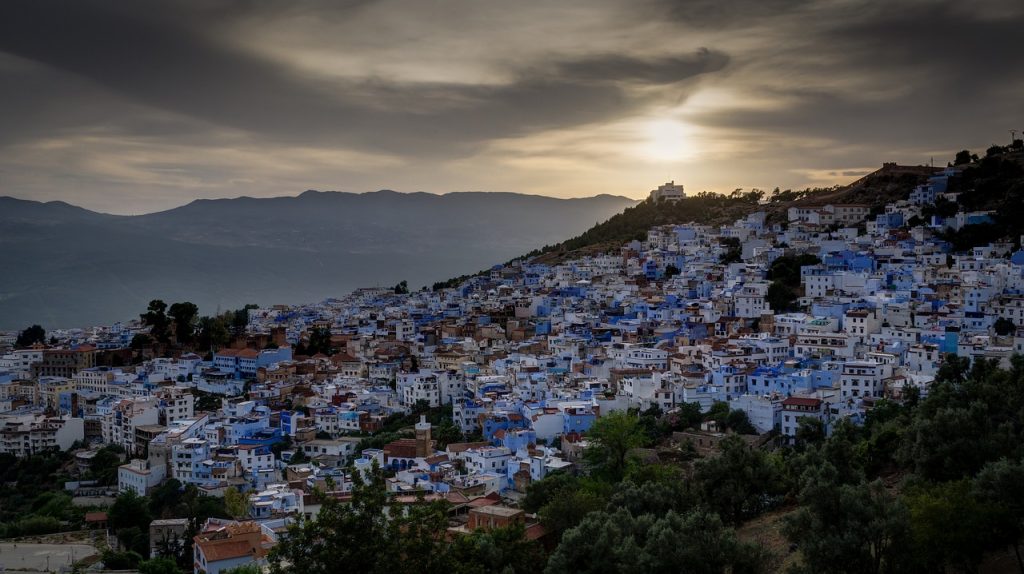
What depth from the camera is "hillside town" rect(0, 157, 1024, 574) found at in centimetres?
1975

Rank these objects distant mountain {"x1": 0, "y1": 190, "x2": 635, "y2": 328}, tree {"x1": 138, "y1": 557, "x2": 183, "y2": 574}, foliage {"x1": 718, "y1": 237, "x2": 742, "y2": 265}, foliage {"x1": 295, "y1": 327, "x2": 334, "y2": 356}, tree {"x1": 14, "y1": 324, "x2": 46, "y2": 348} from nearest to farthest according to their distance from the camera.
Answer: tree {"x1": 138, "y1": 557, "x2": 183, "y2": 574} < foliage {"x1": 295, "y1": 327, "x2": 334, "y2": 356} < foliage {"x1": 718, "y1": 237, "x2": 742, "y2": 265} < tree {"x1": 14, "y1": 324, "x2": 46, "y2": 348} < distant mountain {"x1": 0, "y1": 190, "x2": 635, "y2": 328}

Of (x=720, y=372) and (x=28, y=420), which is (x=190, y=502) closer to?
(x=28, y=420)

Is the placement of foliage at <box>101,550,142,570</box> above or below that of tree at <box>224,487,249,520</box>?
below

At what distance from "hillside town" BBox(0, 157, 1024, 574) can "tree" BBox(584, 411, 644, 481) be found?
851 millimetres

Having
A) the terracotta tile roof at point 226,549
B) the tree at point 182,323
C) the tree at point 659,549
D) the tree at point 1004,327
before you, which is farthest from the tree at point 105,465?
the tree at point 1004,327

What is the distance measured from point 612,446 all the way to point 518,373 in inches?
316

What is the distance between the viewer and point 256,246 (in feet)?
433

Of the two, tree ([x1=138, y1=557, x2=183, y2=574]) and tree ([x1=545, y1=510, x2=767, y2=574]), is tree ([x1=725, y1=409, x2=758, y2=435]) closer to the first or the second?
tree ([x1=545, y1=510, x2=767, y2=574])

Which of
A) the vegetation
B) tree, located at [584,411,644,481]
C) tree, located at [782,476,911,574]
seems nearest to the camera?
tree, located at [782,476,911,574]

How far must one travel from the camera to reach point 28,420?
1099 inches

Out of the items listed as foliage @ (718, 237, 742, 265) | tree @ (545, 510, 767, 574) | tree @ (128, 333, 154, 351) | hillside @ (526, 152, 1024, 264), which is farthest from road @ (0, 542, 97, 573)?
hillside @ (526, 152, 1024, 264)

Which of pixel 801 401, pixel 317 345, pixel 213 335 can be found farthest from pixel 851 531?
pixel 213 335

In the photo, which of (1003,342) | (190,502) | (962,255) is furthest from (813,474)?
(962,255)

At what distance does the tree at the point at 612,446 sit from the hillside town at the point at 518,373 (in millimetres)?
851
